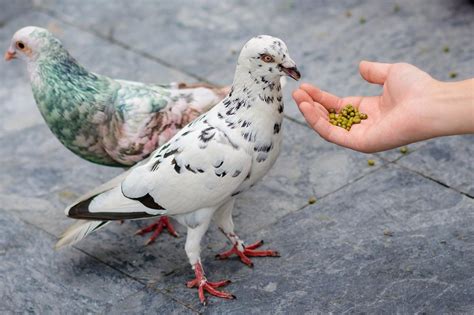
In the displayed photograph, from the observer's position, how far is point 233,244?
15.5 ft

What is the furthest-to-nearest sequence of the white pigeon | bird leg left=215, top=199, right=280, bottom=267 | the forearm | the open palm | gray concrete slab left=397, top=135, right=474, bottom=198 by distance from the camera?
gray concrete slab left=397, top=135, right=474, bottom=198 → bird leg left=215, top=199, right=280, bottom=267 → the white pigeon → the open palm → the forearm

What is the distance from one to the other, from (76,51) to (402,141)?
395cm

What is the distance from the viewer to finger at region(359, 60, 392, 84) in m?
4.36

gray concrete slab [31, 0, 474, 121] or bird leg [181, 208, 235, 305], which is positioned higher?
gray concrete slab [31, 0, 474, 121]

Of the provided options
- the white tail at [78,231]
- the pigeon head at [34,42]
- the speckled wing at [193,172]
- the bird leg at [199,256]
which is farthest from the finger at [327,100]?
the pigeon head at [34,42]

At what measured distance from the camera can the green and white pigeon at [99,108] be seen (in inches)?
182

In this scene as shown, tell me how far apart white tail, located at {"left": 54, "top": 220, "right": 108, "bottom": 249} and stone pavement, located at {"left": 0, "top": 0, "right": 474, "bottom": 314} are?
22cm

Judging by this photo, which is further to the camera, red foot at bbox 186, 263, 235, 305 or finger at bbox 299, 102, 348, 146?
red foot at bbox 186, 263, 235, 305

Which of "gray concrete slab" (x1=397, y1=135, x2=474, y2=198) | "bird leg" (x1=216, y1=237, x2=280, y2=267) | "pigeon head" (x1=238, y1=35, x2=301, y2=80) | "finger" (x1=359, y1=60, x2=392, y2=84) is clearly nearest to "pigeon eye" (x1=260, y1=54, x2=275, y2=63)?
"pigeon head" (x1=238, y1=35, x2=301, y2=80)

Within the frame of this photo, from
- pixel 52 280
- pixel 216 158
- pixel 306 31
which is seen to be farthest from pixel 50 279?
pixel 306 31

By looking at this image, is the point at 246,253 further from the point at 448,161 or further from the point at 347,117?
the point at 448,161

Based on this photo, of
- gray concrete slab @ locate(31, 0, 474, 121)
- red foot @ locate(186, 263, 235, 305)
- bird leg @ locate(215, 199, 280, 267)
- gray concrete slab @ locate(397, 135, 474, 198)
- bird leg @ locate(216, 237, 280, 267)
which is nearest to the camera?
red foot @ locate(186, 263, 235, 305)

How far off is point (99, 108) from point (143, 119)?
0.81 ft

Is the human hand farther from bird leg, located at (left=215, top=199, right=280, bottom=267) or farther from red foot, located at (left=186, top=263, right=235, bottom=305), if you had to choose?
red foot, located at (left=186, top=263, right=235, bottom=305)
